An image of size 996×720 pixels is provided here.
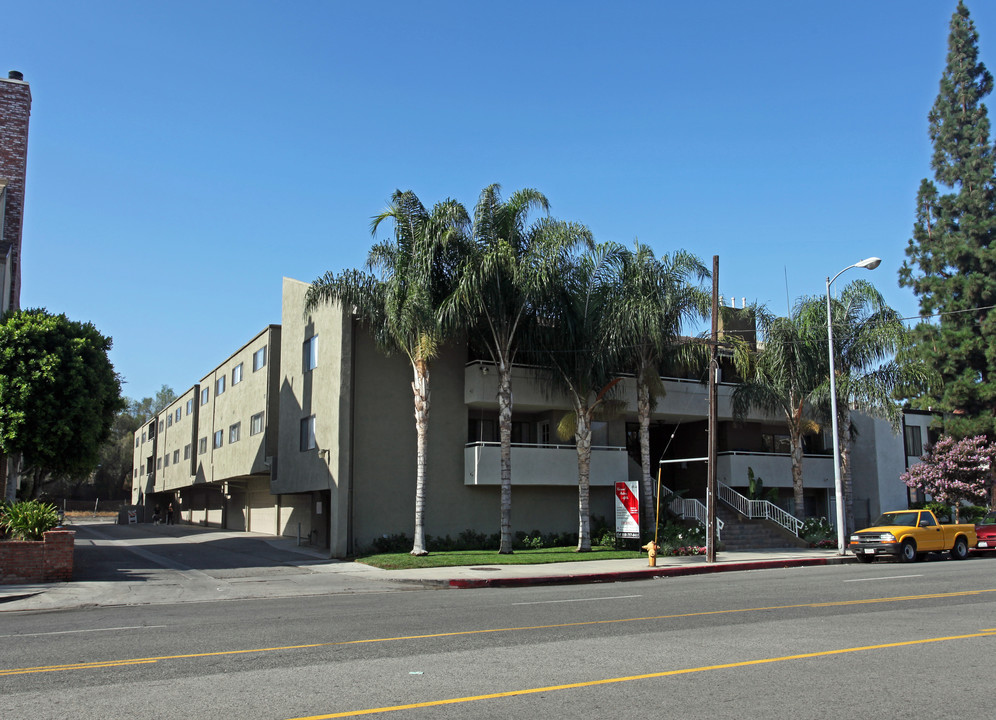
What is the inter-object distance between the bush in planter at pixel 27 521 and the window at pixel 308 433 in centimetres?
1020

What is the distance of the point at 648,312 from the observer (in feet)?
83.4

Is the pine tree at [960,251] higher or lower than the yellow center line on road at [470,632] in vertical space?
higher

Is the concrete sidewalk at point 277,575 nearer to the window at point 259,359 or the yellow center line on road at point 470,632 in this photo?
the yellow center line on road at point 470,632

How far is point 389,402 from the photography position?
27.3m

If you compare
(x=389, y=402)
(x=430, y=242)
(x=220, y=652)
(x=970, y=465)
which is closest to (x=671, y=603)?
(x=220, y=652)

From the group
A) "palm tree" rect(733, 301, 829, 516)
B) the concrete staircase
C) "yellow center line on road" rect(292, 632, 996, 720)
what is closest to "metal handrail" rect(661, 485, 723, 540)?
the concrete staircase

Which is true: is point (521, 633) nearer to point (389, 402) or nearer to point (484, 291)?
point (484, 291)

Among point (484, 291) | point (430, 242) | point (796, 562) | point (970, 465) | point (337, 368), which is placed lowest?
point (796, 562)

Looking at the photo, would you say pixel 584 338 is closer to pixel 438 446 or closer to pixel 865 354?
pixel 438 446

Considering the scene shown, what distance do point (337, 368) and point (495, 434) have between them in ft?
22.1

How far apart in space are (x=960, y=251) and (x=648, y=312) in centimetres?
2329

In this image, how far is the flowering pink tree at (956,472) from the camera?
3522 cm

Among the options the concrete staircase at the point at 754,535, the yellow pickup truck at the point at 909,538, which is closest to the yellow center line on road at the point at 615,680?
the yellow pickup truck at the point at 909,538

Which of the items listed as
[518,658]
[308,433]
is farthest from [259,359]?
[518,658]
